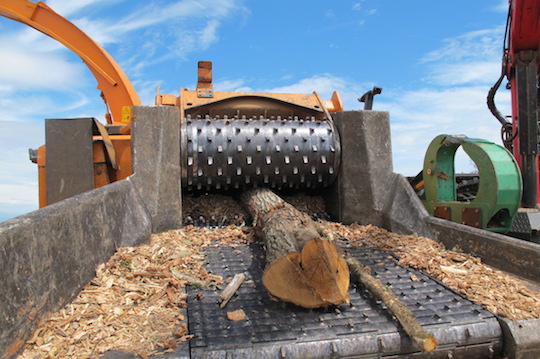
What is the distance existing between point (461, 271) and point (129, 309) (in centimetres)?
220

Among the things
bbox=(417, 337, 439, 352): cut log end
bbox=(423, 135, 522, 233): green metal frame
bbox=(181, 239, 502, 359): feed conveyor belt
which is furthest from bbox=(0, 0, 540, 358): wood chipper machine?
bbox=(423, 135, 522, 233): green metal frame

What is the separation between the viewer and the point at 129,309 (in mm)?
2381

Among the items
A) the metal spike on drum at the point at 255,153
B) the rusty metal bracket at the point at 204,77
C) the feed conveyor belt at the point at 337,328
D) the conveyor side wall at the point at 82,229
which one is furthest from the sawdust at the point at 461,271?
the rusty metal bracket at the point at 204,77

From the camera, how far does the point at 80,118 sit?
454 cm

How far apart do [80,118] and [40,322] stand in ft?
9.67

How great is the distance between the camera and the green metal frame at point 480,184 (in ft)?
14.1

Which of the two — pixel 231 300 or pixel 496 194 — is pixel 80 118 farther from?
pixel 496 194

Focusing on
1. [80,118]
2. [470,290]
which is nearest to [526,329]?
[470,290]

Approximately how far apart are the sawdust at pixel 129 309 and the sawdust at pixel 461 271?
1492mm

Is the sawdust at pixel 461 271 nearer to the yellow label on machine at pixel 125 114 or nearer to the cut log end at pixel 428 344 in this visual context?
the cut log end at pixel 428 344

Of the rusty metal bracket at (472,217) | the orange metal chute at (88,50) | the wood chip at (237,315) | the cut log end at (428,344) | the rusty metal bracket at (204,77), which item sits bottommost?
the cut log end at (428,344)

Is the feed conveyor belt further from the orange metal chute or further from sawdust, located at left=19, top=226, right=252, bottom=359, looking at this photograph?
the orange metal chute

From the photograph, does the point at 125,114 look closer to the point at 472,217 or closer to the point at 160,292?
the point at 160,292

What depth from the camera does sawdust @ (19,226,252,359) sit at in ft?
6.59
